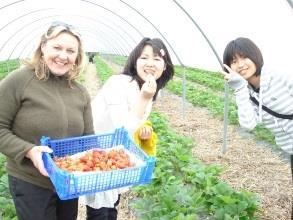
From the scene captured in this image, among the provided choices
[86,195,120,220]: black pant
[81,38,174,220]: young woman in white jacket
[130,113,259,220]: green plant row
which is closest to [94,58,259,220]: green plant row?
[130,113,259,220]: green plant row

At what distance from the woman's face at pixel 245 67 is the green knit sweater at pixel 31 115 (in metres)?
1.37

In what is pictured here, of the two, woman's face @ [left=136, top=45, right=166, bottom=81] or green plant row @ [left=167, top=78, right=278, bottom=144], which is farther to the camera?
green plant row @ [left=167, top=78, right=278, bottom=144]

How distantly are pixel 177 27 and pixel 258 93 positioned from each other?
17.9 feet

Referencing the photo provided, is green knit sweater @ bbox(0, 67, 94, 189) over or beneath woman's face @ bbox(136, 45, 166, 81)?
beneath

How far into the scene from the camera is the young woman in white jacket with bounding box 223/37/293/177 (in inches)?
123

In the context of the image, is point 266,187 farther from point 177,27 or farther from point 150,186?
point 177,27

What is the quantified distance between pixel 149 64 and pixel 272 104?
102 cm

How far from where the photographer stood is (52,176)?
7.29 feet

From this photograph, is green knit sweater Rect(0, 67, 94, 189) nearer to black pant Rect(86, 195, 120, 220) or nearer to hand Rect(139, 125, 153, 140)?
hand Rect(139, 125, 153, 140)

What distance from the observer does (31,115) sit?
2.36 m

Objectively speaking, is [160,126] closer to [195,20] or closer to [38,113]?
[195,20]

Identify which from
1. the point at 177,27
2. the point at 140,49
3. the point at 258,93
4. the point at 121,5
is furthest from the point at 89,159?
the point at 121,5

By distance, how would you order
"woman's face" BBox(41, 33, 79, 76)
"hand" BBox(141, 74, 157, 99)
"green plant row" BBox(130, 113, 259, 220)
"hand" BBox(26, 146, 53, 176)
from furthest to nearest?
1. "green plant row" BBox(130, 113, 259, 220)
2. "hand" BBox(141, 74, 157, 99)
3. "woman's face" BBox(41, 33, 79, 76)
4. "hand" BBox(26, 146, 53, 176)

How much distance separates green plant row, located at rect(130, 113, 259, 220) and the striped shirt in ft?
2.49
